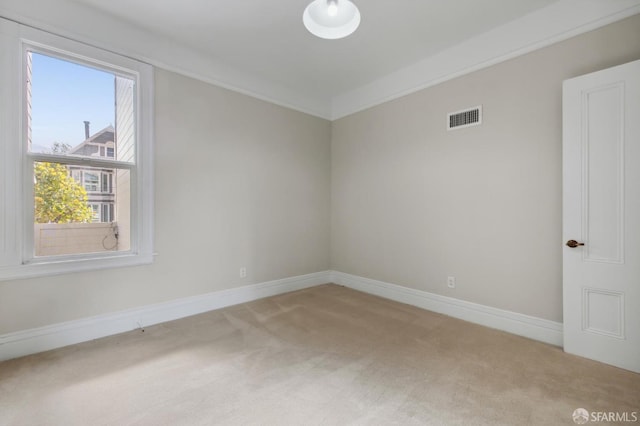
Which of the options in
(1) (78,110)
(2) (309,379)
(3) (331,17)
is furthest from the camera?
(1) (78,110)

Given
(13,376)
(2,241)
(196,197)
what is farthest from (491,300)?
(2,241)

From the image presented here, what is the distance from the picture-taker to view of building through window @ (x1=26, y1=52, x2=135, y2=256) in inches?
97.2

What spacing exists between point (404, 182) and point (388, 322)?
1718 millimetres

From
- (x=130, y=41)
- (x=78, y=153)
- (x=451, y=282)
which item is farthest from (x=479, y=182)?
(x=78, y=153)

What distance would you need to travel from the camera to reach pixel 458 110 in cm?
319

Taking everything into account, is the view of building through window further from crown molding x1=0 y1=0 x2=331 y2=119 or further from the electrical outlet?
the electrical outlet

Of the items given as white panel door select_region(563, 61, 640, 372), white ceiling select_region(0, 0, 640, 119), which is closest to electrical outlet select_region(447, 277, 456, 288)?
white panel door select_region(563, 61, 640, 372)

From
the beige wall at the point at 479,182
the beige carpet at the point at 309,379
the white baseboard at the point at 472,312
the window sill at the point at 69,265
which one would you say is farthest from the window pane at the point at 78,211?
the white baseboard at the point at 472,312

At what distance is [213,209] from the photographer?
3420mm

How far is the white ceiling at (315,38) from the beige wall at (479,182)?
0.20 m

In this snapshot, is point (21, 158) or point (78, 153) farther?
point (78, 153)

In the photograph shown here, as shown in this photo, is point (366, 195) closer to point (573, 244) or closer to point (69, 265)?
point (573, 244)

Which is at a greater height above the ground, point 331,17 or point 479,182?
point 331,17

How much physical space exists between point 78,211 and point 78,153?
53cm
